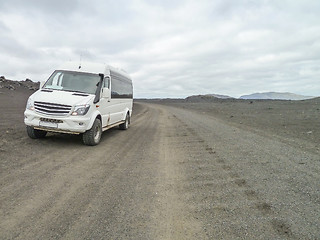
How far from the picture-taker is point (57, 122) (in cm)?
723

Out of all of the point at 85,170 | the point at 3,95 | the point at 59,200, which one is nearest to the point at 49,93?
the point at 85,170

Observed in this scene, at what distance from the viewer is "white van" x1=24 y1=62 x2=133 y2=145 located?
725 centimetres

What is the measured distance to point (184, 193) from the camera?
417cm

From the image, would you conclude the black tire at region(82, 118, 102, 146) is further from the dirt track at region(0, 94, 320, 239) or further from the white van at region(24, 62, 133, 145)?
the dirt track at region(0, 94, 320, 239)

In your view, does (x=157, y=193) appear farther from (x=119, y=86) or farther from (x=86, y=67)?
(x=119, y=86)

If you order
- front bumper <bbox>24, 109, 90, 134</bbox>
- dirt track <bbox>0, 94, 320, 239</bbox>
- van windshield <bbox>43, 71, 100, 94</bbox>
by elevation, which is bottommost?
dirt track <bbox>0, 94, 320, 239</bbox>

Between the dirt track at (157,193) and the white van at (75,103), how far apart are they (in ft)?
2.27

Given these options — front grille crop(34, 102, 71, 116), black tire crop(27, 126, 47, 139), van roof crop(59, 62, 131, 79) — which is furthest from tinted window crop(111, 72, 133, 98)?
black tire crop(27, 126, 47, 139)

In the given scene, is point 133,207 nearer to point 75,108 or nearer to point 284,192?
point 284,192

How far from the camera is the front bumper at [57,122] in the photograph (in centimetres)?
721

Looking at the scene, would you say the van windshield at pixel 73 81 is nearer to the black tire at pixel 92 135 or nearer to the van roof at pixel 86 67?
the van roof at pixel 86 67

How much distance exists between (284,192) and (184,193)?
171 centimetres

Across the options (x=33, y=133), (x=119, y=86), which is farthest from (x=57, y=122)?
(x=119, y=86)

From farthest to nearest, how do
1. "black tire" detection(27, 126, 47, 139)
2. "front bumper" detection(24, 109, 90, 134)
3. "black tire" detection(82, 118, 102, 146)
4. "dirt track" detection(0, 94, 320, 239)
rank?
"black tire" detection(27, 126, 47, 139) → "black tire" detection(82, 118, 102, 146) → "front bumper" detection(24, 109, 90, 134) → "dirt track" detection(0, 94, 320, 239)
